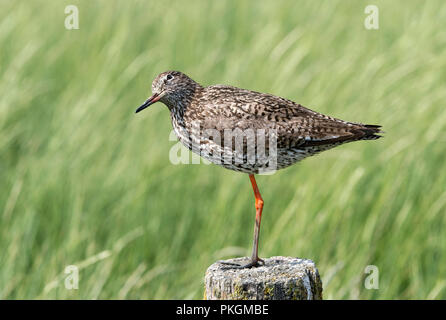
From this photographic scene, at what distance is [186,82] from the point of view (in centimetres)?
445

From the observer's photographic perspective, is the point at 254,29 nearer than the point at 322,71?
No

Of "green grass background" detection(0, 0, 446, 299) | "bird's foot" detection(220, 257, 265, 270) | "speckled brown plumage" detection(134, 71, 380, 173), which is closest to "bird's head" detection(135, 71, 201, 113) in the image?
"speckled brown plumage" detection(134, 71, 380, 173)

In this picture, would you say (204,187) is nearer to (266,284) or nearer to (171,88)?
(171,88)

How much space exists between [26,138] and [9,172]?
0.79 m

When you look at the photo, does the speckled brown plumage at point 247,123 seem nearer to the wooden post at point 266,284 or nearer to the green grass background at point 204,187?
the wooden post at point 266,284

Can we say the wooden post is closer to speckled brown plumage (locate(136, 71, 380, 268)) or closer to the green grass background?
speckled brown plumage (locate(136, 71, 380, 268))

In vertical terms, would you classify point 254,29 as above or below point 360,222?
above

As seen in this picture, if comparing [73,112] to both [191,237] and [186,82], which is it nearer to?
[191,237]

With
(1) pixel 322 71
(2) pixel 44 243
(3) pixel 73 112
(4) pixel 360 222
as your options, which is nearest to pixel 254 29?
(1) pixel 322 71

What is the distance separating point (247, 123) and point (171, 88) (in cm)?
66

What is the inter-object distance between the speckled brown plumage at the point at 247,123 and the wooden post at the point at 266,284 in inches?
28.1

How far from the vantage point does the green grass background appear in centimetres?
733

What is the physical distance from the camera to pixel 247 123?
13.3 feet

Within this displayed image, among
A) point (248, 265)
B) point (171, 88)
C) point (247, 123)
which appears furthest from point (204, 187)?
point (247, 123)
